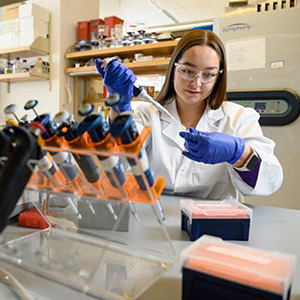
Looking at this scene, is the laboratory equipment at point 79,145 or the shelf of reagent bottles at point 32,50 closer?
the laboratory equipment at point 79,145

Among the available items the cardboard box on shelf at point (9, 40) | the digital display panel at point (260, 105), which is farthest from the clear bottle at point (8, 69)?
the digital display panel at point (260, 105)

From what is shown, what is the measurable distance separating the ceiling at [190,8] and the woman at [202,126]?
3035 mm

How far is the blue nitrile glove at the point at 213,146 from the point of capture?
916mm

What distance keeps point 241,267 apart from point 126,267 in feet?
0.74

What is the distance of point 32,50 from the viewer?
2.64m

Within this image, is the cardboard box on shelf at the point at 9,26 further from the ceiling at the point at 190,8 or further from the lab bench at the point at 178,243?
the lab bench at the point at 178,243

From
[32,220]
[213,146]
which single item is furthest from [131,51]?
[32,220]

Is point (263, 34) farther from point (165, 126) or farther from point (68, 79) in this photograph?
point (68, 79)

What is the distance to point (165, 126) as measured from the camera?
132 cm

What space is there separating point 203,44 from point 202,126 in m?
0.33

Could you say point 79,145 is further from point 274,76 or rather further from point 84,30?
point 84,30

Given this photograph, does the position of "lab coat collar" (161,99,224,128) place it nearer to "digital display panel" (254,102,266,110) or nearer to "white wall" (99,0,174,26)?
"digital display panel" (254,102,266,110)

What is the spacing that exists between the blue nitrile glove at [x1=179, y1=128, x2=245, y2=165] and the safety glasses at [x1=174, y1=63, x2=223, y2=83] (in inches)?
13.3

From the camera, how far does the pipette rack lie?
1.56 ft
